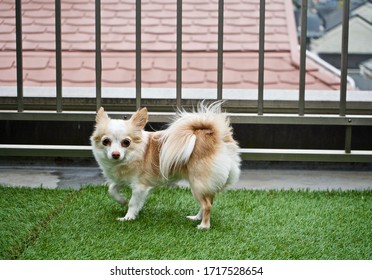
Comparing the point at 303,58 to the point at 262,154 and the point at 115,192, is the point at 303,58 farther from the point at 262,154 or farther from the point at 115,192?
the point at 115,192

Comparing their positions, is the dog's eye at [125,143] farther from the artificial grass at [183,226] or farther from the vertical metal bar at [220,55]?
the vertical metal bar at [220,55]

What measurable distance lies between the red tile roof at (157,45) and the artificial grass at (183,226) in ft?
5.49

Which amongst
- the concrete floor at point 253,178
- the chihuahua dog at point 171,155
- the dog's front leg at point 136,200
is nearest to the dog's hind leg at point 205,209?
the chihuahua dog at point 171,155

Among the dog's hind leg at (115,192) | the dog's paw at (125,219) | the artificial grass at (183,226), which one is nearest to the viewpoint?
the artificial grass at (183,226)

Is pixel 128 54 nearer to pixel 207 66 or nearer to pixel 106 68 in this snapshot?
pixel 106 68

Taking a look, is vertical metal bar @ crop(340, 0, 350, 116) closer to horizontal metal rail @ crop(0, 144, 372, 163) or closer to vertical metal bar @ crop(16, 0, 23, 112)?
horizontal metal rail @ crop(0, 144, 372, 163)

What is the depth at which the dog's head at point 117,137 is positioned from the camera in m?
2.62

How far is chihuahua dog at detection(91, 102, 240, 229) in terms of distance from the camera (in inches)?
102

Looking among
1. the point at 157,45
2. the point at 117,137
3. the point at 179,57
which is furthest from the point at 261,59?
the point at 157,45

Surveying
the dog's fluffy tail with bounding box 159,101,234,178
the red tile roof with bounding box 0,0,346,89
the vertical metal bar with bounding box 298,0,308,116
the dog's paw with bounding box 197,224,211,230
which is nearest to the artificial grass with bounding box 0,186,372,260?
the dog's paw with bounding box 197,224,211,230

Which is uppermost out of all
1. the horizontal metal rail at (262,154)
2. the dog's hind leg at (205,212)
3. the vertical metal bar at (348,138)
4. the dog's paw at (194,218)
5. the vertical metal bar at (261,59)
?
the vertical metal bar at (261,59)

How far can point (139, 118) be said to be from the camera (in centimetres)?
268

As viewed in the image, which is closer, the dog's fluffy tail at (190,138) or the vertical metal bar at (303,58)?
the dog's fluffy tail at (190,138)

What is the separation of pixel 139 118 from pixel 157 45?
8.29 feet
